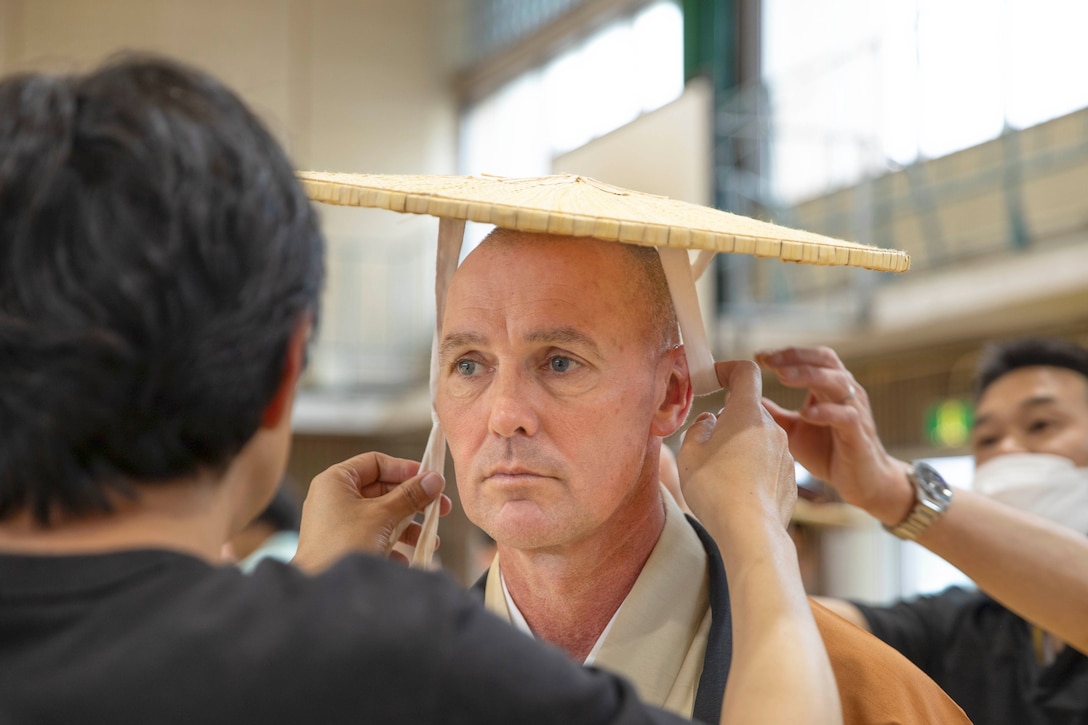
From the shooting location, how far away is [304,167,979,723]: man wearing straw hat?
162cm

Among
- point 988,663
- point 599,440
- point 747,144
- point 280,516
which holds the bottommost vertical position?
point 988,663

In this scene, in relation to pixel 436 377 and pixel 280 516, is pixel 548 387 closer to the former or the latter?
pixel 436 377

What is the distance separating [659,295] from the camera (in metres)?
1.76

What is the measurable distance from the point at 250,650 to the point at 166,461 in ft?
0.63

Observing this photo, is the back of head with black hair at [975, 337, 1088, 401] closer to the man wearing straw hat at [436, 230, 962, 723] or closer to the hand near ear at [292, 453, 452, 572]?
the man wearing straw hat at [436, 230, 962, 723]

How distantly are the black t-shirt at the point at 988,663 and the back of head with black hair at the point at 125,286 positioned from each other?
2.15 m

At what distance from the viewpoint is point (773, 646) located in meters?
1.29

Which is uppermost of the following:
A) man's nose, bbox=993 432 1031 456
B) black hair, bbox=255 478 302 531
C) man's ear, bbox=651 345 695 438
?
man's ear, bbox=651 345 695 438

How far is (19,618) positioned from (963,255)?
6.81m

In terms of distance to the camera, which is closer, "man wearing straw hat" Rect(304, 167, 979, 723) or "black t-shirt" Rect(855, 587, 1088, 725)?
"man wearing straw hat" Rect(304, 167, 979, 723)

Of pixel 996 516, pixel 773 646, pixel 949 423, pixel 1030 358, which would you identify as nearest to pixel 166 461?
pixel 773 646

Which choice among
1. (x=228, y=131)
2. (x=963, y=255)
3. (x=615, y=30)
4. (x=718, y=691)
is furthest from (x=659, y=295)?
(x=615, y=30)

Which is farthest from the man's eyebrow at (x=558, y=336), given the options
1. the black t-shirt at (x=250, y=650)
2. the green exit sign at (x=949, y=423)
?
the green exit sign at (x=949, y=423)

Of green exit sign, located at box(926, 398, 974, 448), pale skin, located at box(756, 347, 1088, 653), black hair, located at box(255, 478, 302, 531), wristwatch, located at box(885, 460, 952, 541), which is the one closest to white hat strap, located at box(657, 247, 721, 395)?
pale skin, located at box(756, 347, 1088, 653)
